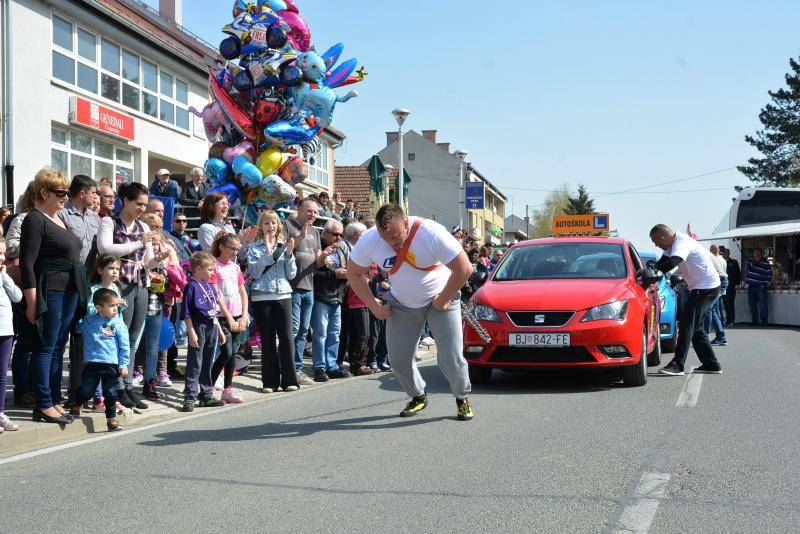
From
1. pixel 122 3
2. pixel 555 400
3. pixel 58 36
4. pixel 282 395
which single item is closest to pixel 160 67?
pixel 122 3

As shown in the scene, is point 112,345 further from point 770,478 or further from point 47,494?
point 770,478

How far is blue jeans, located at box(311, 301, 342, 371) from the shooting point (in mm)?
10406

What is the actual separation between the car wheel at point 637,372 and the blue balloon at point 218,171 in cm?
661

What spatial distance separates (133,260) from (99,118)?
17.5m

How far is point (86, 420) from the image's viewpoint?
23.7 feet

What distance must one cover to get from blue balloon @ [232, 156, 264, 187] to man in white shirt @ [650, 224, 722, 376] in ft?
18.5

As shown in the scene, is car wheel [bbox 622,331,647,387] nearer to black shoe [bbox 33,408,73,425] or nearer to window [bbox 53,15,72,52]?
black shoe [bbox 33,408,73,425]

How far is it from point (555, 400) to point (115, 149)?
67.6 ft

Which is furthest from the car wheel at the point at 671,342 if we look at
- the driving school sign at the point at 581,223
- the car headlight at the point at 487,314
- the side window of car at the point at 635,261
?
the driving school sign at the point at 581,223

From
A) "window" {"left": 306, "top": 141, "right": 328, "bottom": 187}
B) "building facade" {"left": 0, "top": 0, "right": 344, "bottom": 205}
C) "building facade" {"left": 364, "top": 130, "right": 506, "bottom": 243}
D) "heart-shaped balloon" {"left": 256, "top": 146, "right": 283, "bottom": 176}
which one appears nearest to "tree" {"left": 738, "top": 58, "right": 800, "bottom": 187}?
"building facade" {"left": 364, "top": 130, "right": 506, "bottom": 243}

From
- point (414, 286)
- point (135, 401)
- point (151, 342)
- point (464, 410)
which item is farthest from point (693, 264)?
point (135, 401)

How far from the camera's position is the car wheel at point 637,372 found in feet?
30.3

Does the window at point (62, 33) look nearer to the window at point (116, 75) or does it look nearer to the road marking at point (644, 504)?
the window at point (116, 75)

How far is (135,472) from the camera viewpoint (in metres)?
5.64
